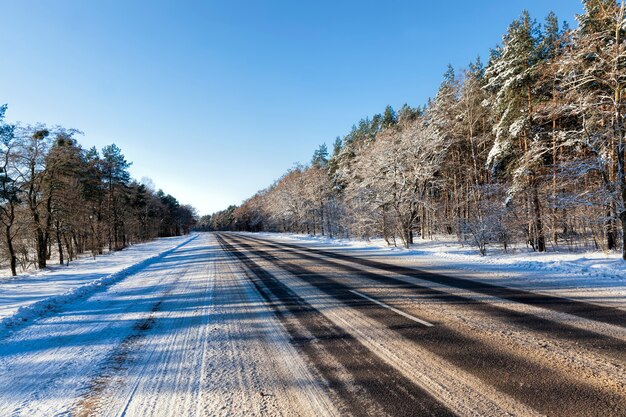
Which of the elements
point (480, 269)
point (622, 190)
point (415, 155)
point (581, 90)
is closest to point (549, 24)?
point (415, 155)

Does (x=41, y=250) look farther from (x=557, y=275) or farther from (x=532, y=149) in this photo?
(x=532, y=149)

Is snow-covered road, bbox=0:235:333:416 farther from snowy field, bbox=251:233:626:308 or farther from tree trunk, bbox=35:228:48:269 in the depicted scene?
tree trunk, bbox=35:228:48:269

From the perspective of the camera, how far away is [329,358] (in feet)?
12.6

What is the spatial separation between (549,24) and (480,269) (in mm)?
22119

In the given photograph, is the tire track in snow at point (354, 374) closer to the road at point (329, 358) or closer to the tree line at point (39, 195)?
the road at point (329, 358)

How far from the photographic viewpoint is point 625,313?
5.01 m

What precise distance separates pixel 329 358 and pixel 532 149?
52.1 ft

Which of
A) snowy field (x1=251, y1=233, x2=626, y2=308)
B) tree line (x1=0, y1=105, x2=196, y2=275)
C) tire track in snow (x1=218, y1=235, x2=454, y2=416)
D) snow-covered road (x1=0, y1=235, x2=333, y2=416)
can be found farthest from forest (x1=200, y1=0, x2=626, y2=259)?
tree line (x1=0, y1=105, x2=196, y2=275)

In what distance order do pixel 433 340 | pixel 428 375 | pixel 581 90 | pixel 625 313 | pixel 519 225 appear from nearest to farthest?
pixel 428 375 → pixel 433 340 → pixel 625 313 → pixel 581 90 → pixel 519 225

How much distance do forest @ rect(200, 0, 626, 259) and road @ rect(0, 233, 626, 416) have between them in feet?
28.2

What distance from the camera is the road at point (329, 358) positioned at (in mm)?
2879

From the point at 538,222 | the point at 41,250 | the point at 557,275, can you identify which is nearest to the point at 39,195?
the point at 41,250

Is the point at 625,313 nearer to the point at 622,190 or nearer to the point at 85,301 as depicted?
the point at 622,190

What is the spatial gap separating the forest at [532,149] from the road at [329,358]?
8603 mm
